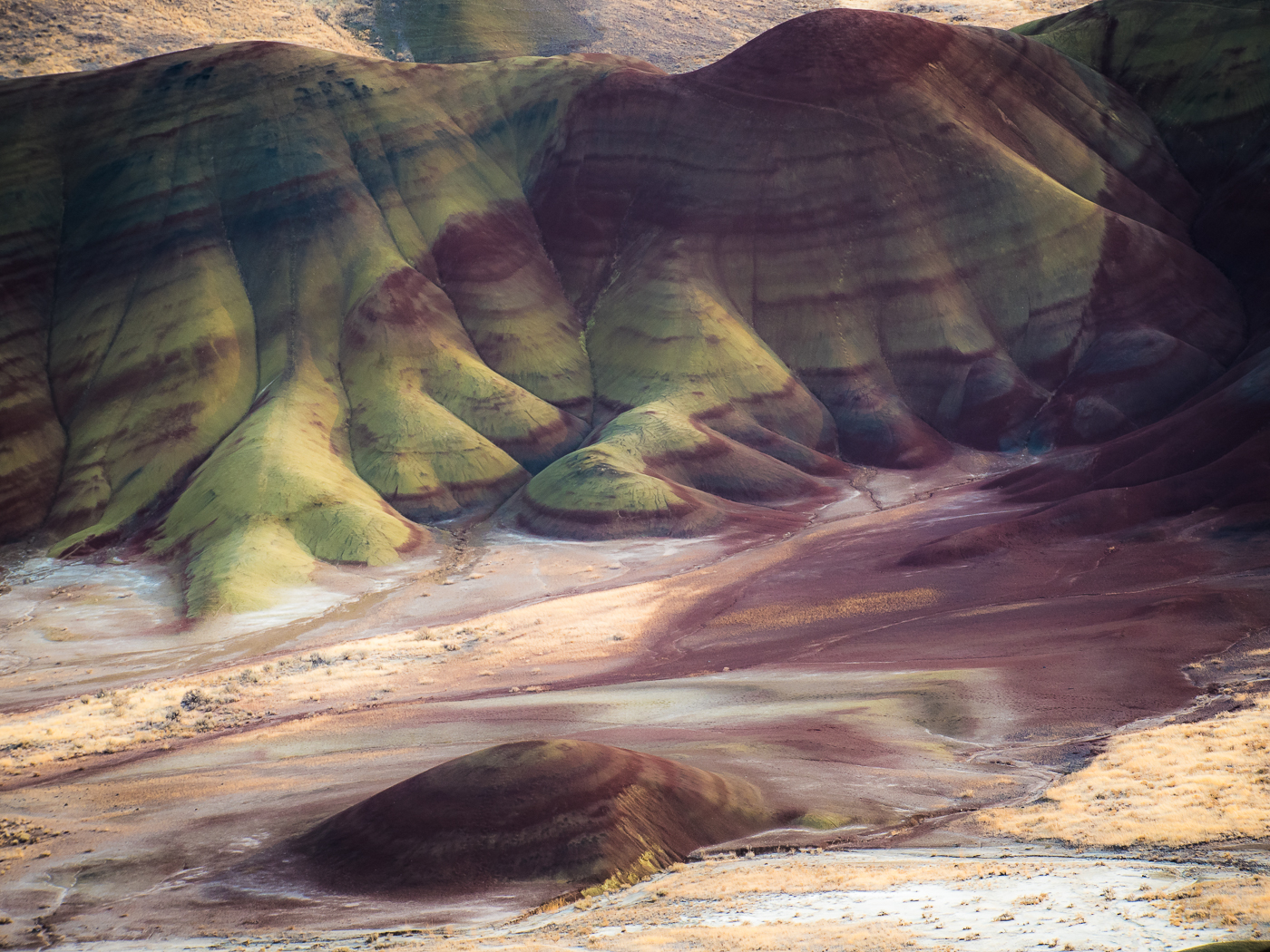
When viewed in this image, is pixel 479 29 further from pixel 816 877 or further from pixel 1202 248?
pixel 816 877

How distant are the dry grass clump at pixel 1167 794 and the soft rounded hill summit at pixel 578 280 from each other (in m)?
35.3

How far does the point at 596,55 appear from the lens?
88.5m

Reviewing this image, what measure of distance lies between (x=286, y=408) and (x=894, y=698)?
44.7 metres

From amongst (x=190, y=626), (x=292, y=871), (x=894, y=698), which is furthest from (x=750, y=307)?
(x=292, y=871)

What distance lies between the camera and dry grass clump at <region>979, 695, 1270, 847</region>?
21.4 metres

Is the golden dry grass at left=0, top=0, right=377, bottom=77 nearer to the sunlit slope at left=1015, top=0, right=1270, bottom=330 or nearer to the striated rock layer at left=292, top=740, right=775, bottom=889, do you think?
the sunlit slope at left=1015, top=0, right=1270, bottom=330

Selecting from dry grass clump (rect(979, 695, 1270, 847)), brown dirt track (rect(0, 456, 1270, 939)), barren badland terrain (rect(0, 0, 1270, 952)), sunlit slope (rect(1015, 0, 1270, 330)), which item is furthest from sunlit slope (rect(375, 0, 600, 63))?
dry grass clump (rect(979, 695, 1270, 847))

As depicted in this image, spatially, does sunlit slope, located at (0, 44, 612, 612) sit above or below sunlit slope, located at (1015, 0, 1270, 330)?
below

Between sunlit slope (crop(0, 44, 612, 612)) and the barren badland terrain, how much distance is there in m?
0.35

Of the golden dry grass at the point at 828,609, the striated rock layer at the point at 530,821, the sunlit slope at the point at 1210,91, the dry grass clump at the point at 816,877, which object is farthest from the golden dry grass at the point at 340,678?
the sunlit slope at the point at 1210,91

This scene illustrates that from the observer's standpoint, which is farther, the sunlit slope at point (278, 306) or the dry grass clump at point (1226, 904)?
the sunlit slope at point (278, 306)

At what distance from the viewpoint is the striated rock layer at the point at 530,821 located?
21875mm

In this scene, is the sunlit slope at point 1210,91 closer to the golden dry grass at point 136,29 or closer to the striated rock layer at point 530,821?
the striated rock layer at point 530,821

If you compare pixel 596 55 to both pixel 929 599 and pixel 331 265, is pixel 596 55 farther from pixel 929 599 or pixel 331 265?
pixel 929 599
